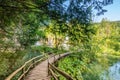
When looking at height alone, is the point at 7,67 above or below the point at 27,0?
below

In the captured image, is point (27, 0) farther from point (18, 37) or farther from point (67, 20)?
point (18, 37)

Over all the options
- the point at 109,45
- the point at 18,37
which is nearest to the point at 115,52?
the point at 109,45

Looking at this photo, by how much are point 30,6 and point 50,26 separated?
3.31 ft

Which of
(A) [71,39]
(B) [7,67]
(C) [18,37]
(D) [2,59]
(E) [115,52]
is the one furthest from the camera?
(E) [115,52]

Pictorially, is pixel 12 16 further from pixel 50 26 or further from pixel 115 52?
pixel 115 52

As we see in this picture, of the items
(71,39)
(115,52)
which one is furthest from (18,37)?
(115,52)

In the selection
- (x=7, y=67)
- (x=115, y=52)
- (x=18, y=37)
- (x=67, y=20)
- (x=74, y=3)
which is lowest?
(x=115, y=52)

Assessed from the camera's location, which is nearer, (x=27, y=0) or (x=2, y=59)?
(x=27, y=0)

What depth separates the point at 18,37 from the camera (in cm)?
1244

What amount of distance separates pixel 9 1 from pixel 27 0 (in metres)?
0.56

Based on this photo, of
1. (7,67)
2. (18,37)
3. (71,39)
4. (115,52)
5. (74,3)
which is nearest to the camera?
(74,3)

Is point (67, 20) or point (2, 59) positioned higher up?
point (67, 20)

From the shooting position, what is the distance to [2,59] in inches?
402

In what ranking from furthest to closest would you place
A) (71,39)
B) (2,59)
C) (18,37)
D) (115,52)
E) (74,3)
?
(115,52) → (18,37) → (2,59) → (71,39) → (74,3)
